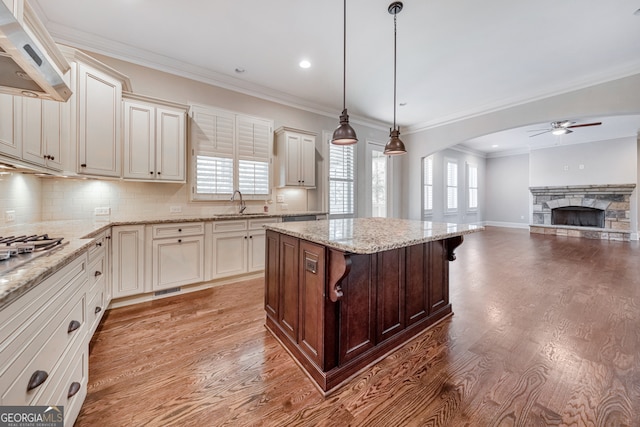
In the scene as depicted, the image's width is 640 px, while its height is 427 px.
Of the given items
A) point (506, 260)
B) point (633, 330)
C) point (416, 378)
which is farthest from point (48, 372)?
point (506, 260)

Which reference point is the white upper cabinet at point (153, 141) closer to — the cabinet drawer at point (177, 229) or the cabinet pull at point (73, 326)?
the cabinet drawer at point (177, 229)

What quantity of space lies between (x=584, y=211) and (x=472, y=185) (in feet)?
10.3

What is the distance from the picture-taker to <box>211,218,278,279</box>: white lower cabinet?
3326mm

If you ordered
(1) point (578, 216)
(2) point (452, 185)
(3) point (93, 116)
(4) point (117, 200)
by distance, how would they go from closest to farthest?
1. (3) point (93, 116)
2. (4) point (117, 200)
3. (1) point (578, 216)
4. (2) point (452, 185)

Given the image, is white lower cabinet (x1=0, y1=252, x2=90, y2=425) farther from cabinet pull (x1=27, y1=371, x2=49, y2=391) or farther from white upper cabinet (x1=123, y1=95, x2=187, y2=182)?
white upper cabinet (x1=123, y1=95, x2=187, y2=182)

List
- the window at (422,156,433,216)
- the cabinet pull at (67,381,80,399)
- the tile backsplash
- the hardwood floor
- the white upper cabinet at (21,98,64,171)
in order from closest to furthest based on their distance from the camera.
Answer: the cabinet pull at (67,381,80,399) → the hardwood floor → the white upper cabinet at (21,98,64,171) → the tile backsplash → the window at (422,156,433,216)

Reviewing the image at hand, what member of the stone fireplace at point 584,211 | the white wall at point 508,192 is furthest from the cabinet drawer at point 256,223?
the white wall at point 508,192

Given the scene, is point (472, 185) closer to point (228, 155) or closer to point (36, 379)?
point (228, 155)

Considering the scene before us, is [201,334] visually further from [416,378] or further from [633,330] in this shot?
[633,330]

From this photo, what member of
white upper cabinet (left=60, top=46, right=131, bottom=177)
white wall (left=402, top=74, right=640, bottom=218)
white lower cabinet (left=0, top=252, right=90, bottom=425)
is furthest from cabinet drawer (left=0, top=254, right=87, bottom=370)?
white wall (left=402, top=74, right=640, bottom=218)

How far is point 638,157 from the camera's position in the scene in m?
6.73

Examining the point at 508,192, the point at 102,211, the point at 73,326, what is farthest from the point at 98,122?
the point at 508,192

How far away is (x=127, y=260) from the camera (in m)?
2.73

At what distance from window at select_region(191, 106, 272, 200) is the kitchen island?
187 centimetres
